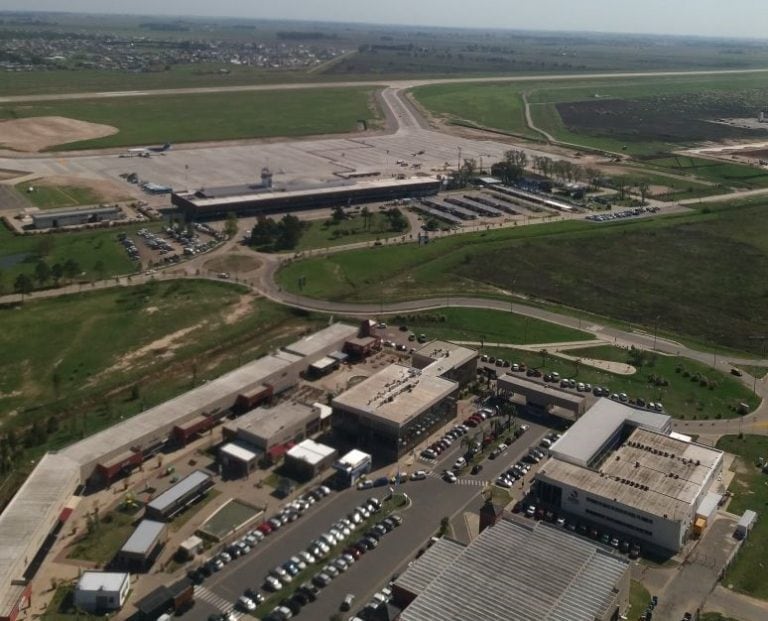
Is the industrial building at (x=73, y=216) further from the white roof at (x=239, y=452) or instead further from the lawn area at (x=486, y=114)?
the lawn area at (x=486, y=114)

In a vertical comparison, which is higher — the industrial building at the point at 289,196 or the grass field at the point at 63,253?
the industrial building at the point at 289,196

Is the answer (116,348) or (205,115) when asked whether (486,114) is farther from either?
(116,348)

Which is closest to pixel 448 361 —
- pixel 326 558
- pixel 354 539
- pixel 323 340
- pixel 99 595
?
pixel 323 340

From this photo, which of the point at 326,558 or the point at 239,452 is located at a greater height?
the point at 239,452

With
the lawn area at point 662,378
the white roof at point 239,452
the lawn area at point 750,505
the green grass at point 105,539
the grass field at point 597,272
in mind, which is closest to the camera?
the lawn area at point 750,505

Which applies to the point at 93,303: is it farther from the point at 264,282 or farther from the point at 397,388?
the point at 397,388

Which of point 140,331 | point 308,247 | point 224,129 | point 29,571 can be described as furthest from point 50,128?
point 29,571

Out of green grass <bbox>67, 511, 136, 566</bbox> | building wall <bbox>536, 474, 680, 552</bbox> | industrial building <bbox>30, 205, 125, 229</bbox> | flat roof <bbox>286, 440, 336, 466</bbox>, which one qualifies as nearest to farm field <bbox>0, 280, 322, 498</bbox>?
green grass <bbox>67, 511, 136, 566</bbox>

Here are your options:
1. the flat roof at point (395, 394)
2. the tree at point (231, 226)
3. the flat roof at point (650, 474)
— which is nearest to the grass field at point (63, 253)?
the tree at point (231, 226)
